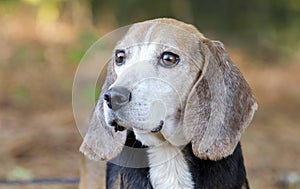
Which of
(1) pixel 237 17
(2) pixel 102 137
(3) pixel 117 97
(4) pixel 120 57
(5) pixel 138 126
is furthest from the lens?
(1) pixel 237 17

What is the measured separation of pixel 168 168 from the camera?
157 inches

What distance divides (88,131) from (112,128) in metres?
0.23

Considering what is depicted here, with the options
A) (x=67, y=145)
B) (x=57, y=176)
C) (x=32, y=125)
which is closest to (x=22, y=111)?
(x=32, y=125)

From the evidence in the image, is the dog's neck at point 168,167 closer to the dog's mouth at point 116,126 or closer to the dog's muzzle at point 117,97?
the dog's mouth at point 116,126

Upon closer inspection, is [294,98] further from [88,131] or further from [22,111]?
[88,131]

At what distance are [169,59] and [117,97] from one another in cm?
42

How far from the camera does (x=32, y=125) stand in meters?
8.20

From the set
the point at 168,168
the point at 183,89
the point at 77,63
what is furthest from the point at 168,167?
the point at 77,63

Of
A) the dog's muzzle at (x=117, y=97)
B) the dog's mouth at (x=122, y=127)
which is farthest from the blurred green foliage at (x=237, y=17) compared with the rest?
the dog's muzzle at (x=117, y=97)

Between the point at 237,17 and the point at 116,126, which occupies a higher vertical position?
the point at 116,126

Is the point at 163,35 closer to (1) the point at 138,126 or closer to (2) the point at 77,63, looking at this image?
(1) the point at 138,126

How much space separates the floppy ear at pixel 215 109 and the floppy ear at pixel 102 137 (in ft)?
1.39

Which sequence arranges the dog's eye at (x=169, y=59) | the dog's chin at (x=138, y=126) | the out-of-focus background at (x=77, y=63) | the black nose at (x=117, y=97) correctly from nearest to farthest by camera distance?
1. the black nose at (x=117, y=97)
2. the dog's chin at (x=138, y=126)
3. the dog's eye at (x=169, y=59)
4. the out-of-focus background at (x=77, y=63)

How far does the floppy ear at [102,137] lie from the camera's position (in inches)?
156
